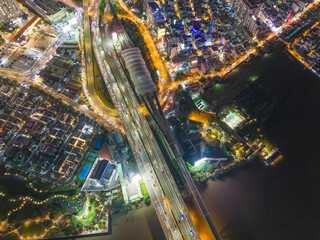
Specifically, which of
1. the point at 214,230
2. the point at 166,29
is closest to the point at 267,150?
the point at 214,230

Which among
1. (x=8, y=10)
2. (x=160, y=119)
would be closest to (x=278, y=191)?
(x=160, y=119)

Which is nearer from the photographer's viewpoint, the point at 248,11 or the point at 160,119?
the point at 160,119

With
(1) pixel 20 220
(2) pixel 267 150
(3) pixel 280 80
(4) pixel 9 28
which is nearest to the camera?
(1) pixel 20 220

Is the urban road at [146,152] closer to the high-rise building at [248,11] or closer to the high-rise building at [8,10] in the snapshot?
the high-rise building at [8,10]

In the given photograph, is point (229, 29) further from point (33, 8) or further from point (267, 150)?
point (33, 8)

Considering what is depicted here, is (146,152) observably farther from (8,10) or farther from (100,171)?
(8,10)

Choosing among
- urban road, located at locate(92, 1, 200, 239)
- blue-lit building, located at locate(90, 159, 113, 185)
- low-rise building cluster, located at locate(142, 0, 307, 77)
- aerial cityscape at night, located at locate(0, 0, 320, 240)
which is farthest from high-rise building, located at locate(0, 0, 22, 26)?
blue-lit building, located at locate(90, 159, 113, 185)
